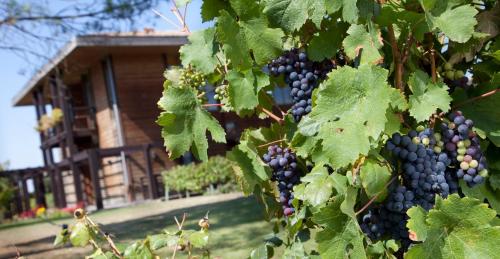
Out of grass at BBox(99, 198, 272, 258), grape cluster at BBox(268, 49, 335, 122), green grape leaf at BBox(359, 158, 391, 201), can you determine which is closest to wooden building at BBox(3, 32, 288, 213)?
grass at BBox(99, 198, 272, 258)

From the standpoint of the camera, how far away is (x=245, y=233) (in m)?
5.75

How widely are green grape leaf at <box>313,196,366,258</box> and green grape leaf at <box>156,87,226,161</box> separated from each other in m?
0.34

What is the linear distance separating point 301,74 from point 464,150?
19.5 inches

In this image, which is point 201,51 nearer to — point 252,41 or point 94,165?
point 252,41

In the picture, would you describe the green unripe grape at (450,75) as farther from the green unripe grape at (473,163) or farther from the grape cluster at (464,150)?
the green unripe grape at (473,163)

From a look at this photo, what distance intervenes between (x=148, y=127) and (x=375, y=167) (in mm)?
17857

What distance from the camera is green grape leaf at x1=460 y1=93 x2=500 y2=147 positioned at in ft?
4.82

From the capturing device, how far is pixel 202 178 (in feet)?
51.3

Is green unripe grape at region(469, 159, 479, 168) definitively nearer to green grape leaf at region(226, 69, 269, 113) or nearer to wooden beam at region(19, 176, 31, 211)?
green grape leaf at region(226, 69, 269, 113)

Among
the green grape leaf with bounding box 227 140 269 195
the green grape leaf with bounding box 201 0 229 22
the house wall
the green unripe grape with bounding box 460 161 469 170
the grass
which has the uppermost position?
the house wall

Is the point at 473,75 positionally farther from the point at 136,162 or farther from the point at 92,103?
the point at 92,103

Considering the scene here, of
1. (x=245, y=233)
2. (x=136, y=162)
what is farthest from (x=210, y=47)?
(x=136, y=162)

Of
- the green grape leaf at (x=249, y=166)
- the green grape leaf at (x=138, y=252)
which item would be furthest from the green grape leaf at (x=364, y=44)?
the green grape leaf at (x=138, y=252)

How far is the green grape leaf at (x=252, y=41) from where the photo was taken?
1422 mm
